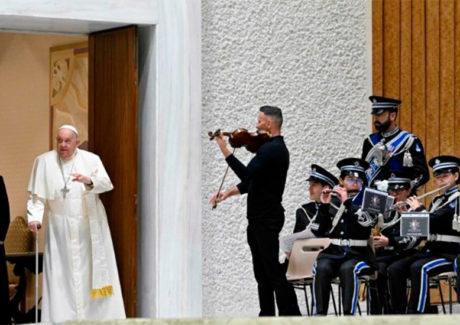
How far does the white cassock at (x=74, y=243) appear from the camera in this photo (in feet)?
38.4

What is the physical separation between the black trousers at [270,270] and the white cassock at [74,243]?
1.40 meters

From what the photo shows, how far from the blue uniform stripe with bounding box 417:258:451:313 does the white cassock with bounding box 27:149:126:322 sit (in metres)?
2.67

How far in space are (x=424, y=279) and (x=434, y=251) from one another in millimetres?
334

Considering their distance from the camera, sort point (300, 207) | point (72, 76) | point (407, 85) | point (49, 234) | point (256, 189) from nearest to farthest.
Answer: point (256, 189)
point (49, 234)
point (300, 207)
point (407, 85)
point (72, 76)

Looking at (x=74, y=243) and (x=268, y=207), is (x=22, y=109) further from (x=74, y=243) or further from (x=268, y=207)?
(x=268, y=207)

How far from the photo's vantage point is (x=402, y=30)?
13734 mm

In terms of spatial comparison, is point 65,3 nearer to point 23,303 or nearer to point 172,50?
point 172,50

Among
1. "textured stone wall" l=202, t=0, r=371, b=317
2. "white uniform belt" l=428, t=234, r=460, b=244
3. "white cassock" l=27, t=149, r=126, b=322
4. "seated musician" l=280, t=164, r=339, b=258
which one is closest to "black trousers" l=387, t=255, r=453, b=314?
"white uniform belt" l=428, t=234, r=460, b=244

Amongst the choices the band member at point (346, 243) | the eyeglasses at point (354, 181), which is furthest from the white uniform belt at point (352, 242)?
the eyeglasses at point (354, 181)

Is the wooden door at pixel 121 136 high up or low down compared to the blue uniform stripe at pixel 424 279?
up

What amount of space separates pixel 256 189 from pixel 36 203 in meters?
1.96

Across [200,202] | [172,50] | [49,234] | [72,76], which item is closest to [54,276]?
[49,234]

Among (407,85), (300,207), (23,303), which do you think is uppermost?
(407,85)

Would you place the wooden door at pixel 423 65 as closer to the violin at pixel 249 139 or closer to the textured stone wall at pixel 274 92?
the textured stone wall at pixel 274 92
